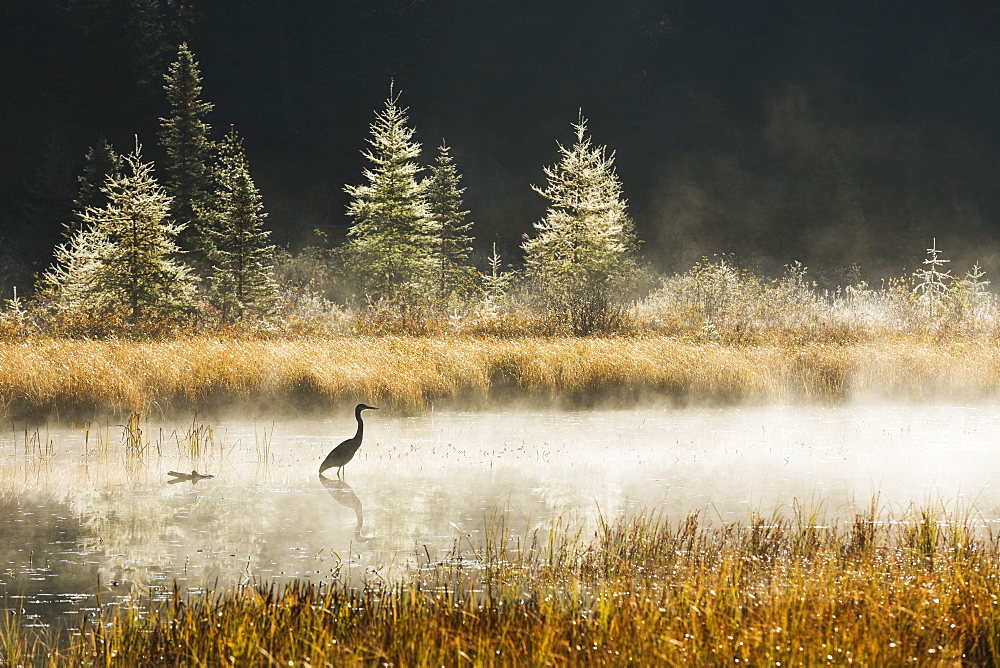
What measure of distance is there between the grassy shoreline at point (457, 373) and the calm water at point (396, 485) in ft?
2.60

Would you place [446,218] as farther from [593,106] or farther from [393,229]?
[593,106]

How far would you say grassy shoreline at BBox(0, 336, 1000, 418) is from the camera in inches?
538

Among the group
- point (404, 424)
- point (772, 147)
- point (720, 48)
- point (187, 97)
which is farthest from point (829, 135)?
point (404, 424)

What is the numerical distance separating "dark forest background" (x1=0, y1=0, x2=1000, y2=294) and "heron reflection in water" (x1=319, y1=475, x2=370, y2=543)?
28.8 meters

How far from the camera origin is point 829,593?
5.09 m

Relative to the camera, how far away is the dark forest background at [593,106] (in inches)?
1631

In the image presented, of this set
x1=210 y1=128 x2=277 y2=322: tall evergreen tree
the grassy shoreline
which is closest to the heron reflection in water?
the grassy shoreline

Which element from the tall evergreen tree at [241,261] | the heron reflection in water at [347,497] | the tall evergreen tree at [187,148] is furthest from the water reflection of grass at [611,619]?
the tall evergreen tree at [187,148]

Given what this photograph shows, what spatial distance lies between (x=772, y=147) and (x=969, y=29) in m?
14.4

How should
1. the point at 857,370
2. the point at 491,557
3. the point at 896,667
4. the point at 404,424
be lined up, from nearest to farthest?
the point at 896,667 < the point at 491,557 < the point at 404,424 < the point at 857,370

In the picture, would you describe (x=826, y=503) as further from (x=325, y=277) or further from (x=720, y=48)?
(x=720, y=48)

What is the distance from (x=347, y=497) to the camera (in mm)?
8562

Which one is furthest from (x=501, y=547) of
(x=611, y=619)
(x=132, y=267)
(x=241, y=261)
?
(x=241, y=261)

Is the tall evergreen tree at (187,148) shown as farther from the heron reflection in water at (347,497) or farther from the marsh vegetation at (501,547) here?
the heron reflection in water at (347,497)
